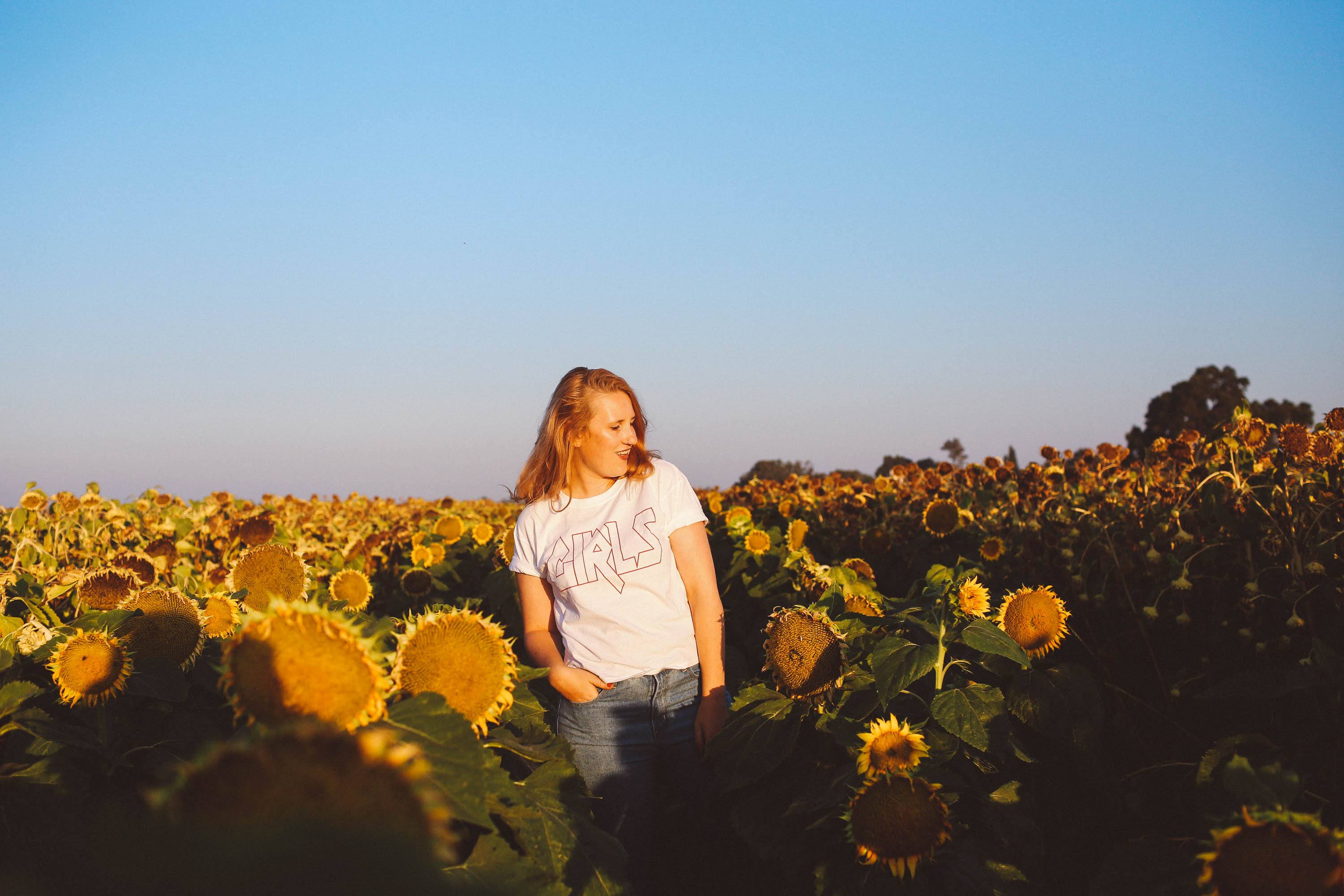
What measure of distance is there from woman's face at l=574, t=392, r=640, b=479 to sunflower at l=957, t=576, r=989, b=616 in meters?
1.42

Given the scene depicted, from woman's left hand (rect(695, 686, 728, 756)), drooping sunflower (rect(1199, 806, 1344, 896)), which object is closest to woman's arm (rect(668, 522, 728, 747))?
woman's left hand (rect(695, 686, 728, 756))

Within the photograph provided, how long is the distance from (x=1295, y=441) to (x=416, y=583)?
5601 mm

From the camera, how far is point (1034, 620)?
2.59 meters

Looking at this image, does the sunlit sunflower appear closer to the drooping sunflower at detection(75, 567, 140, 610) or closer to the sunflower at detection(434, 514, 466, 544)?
the sunflower at detection(434, 514, 466, 544)

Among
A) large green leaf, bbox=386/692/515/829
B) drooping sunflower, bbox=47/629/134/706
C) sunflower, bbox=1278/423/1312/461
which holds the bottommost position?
drooping sunflower, bbox=47/629/134/706

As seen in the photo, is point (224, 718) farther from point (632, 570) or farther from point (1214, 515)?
point (1214, 515)

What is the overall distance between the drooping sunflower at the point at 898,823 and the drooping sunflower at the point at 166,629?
1702 mm

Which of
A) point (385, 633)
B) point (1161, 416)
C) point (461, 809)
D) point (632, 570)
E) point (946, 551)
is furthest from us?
point (1161, 416)

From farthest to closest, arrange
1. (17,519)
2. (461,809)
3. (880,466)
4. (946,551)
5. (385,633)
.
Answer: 1. (880,466)
2. (946,551)
3. (17,519)
4. (385,633)
5. (461,809)

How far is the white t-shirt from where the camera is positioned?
3.12 meters

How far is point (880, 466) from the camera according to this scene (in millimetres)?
9227

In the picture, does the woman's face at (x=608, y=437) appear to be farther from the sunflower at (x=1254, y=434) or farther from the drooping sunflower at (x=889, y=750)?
the sunflower at (x=1254, y=434)

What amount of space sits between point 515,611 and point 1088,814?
11.8 feet

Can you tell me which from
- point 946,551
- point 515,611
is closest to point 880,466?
point 946,551
